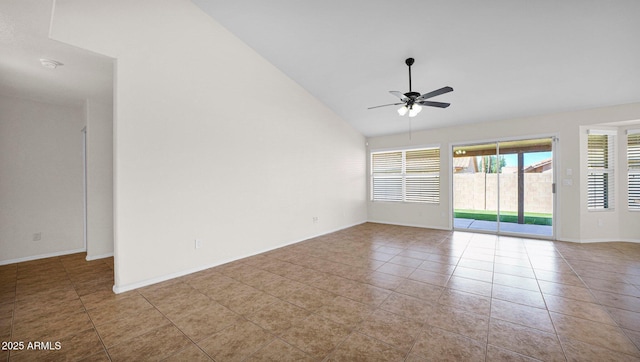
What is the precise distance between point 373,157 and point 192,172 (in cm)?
549

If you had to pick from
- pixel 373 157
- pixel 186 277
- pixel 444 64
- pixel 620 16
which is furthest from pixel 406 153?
pixel 186 277

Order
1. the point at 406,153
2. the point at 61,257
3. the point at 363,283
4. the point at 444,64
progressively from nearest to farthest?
the point at 363,283, the point at 444,64, the point at 61,257, the point at 406,153

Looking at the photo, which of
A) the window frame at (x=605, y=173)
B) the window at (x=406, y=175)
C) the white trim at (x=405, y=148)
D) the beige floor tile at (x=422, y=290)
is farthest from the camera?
the window at (x=406, y=175)

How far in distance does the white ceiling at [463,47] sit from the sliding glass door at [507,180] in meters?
1.15

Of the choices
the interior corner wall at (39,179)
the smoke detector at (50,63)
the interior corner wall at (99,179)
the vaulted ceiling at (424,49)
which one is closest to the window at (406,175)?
the vaulted ceiling at (424,49)

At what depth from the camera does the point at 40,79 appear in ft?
11.0

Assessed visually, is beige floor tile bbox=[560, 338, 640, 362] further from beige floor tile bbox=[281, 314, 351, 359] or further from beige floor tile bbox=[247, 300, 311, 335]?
beige floor tile bbox=[247, 300, 311, 335]

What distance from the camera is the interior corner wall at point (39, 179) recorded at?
3.81 m

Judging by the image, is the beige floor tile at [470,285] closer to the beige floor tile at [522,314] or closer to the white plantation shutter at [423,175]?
the beige floor tile at [522,314]

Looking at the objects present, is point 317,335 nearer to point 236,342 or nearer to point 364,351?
point 364,351

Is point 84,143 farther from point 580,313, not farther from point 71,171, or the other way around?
point 580,313

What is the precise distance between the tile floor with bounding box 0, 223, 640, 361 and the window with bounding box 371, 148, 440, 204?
2.76 m

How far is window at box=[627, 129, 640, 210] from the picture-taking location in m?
4.73

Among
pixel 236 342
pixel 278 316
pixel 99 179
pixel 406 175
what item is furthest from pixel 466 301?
pixel 99 179
